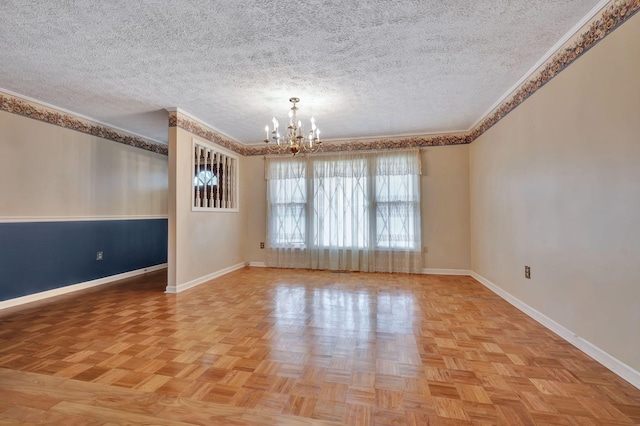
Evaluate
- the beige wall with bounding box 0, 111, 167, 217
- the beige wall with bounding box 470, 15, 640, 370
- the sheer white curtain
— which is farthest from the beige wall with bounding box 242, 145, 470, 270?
the beige wall with bounding box 0, 111, 167, 217

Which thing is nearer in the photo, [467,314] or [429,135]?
[467,314]

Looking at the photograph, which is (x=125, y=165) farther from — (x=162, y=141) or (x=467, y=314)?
(x=467, y=314)

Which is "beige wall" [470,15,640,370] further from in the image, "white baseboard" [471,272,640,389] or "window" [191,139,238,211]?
"window" [191,139,238,211]

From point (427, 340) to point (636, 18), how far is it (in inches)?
92.1

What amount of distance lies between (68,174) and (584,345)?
5497mm

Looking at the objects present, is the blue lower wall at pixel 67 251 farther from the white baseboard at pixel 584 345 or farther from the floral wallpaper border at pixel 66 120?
the white baseboard at pixel 584 345

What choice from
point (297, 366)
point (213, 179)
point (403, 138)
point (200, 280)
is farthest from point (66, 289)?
point (403, 138)

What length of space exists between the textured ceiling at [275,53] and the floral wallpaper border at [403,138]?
12 centimetres

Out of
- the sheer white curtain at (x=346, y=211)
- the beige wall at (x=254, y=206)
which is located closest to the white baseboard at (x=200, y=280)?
the beige wall at (x=254, y=206)

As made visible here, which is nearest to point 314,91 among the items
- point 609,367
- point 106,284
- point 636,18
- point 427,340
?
point 636,18

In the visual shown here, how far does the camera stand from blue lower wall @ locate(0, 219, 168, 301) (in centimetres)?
306

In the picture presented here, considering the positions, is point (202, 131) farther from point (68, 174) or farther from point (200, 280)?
point (200, 280)

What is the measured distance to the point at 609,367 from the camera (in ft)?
5.70

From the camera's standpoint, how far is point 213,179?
4496 mm
